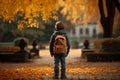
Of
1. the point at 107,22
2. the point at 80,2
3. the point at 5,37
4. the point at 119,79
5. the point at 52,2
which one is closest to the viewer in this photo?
the point at 119,79

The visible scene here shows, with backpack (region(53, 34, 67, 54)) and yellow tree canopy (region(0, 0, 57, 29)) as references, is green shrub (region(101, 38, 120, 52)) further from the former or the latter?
backpack (region(53, 34, 67, 54))

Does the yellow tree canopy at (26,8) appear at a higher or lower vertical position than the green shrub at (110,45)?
higher

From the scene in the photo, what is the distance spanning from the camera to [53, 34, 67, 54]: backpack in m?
15.4

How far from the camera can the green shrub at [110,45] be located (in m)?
27.0

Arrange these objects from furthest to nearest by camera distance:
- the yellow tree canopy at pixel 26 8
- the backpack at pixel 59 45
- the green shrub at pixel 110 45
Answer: the green shrub at pixel 110 45 → the yellow tree canopy at pixel 26 8 → the backpack at pixel 59 45

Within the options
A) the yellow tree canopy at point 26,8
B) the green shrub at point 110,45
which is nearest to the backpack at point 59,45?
the yellow tree canopy at point 26,8

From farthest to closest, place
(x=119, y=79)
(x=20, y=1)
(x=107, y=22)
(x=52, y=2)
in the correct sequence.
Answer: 1. (x=107, y=22)
2. (x=52, y=2)
3. (x=20, y=1)
4. (x=119, y=79)

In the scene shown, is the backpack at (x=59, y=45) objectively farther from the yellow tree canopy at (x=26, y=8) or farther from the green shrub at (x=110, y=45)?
the green shrub at (x=110, y=45)

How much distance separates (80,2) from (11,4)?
55.8 ft

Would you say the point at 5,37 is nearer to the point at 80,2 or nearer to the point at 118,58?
the point at 80,2

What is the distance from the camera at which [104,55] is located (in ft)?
83.4

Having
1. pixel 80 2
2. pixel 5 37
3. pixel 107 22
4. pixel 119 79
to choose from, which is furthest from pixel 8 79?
pixel 5 37

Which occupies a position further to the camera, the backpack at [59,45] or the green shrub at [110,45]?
the green shrub at [110,45]

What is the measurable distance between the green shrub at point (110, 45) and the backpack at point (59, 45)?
1174 cm
